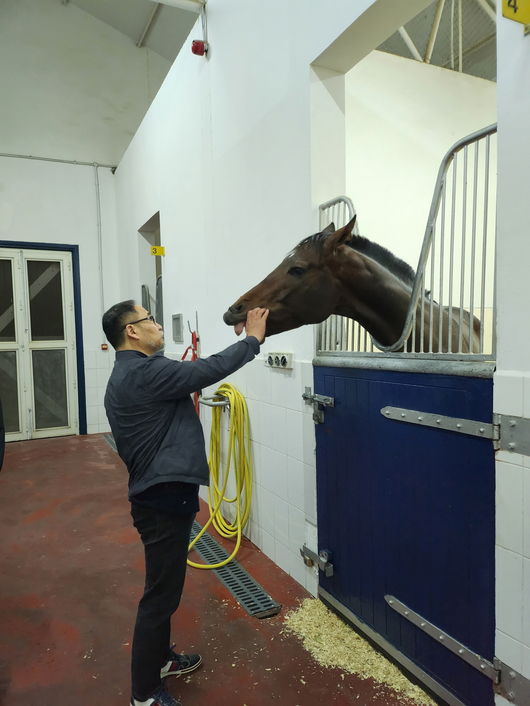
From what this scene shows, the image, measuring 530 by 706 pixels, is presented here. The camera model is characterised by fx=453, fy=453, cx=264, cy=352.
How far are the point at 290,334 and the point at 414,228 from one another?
1.54 meters

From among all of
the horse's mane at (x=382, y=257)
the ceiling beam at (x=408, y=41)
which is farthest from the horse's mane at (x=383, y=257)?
the ceiling beam at (x=408, y=41)

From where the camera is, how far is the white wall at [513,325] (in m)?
1.23

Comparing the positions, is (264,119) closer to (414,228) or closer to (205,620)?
(414,228)

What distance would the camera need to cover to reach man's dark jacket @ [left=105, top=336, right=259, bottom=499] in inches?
61.6

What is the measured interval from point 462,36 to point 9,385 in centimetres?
662

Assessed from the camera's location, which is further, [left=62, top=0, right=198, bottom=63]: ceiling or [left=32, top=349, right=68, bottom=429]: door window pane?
[left=32, top=349, right=68, bottom=429]: door window pane

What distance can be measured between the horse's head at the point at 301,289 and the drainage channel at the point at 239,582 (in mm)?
1412

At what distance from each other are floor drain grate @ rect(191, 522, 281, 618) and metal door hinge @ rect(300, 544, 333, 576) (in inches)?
10.1

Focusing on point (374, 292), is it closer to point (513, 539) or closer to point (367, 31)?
point (513, 539)

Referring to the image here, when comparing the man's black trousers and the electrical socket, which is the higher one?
the electrical socket

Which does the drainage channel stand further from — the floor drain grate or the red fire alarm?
the red fire alarm

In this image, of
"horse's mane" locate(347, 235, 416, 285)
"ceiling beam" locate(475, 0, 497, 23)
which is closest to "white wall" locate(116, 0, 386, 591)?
"horse's mane" locate(347, 235, 416, 285)

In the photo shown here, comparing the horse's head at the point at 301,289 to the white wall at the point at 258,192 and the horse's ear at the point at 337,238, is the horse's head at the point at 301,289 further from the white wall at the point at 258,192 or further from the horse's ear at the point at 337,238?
the white wall at the point at 258,192

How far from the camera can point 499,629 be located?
135 cm
